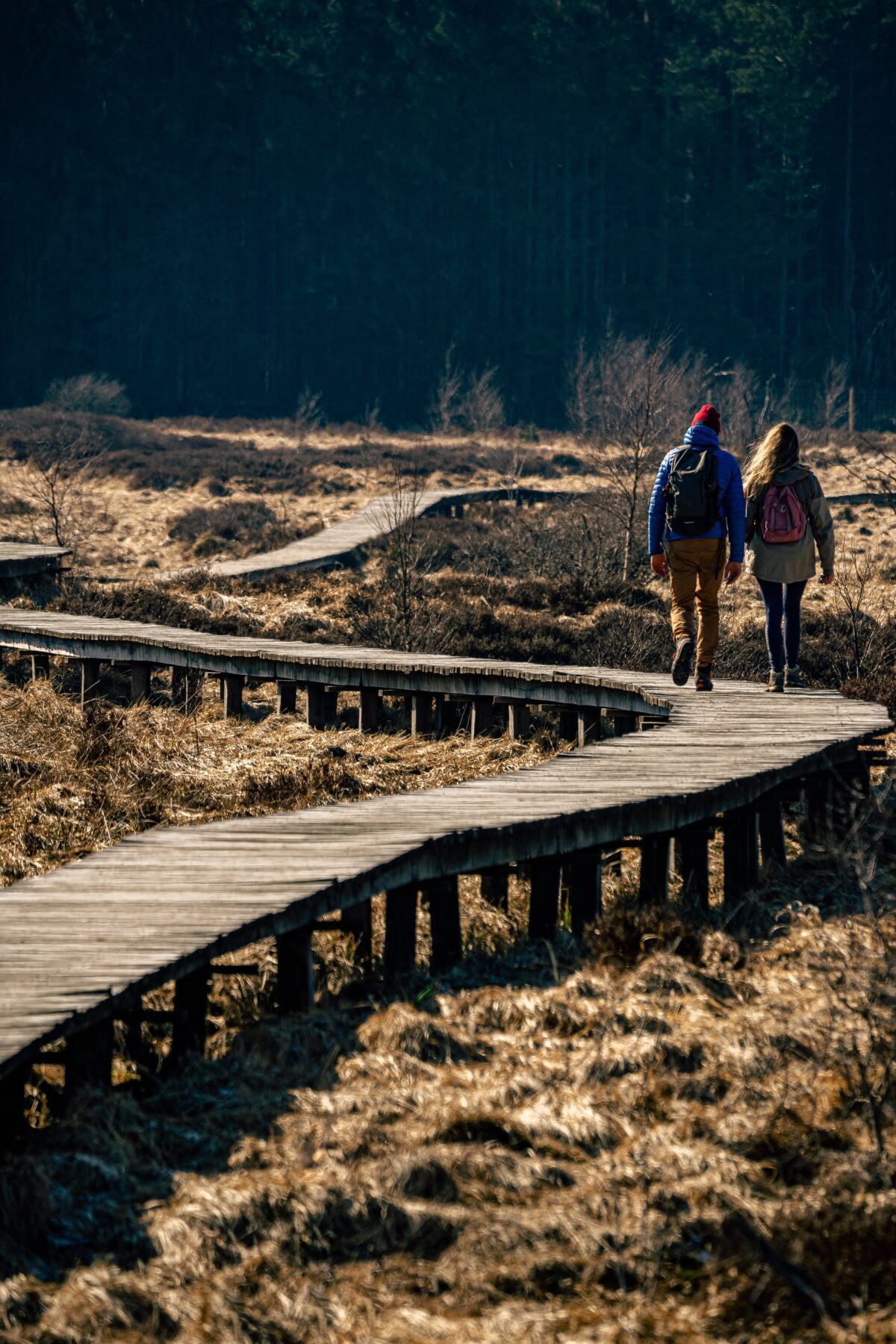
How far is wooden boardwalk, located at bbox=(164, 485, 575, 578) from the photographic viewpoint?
2164cm

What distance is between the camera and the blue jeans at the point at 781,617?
9.89 metres

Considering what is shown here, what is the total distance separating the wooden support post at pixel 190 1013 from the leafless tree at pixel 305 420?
43.0m

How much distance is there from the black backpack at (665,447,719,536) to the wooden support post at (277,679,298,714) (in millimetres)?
4407

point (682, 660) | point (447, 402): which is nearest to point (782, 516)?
point (682, 660)

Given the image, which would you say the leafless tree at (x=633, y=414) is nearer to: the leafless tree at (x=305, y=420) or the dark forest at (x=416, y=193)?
the dark forest at (x=416, y=193)

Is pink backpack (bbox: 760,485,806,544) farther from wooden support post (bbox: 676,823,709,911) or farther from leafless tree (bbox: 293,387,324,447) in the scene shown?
leafless tree (bbox: 293,387,324,447)

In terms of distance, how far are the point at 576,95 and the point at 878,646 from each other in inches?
2467

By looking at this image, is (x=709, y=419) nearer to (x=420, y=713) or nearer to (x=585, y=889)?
(x=585, y=889)

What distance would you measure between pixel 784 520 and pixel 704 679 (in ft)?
4.37

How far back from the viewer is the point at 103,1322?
4.10 m

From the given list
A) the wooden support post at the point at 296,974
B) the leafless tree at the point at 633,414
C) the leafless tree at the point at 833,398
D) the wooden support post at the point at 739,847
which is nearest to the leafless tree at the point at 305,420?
the leafless tree at the point at 633,414

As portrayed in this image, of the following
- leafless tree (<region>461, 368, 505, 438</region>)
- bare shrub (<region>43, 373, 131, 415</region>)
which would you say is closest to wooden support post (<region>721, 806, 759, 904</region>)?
leafless tree (<region>461, 368, 505, 438</region>)

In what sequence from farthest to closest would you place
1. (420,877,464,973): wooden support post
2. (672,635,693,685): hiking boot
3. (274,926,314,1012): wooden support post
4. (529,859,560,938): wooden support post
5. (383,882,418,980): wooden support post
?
(672,635,693,685): hiking boot < (529,859,560,938): wooden support post < (420,877,464,973): wooden support post < (383,882,418,980): wooden support post < (274,926,314,1012): wooden support post

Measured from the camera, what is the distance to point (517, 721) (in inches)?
456
